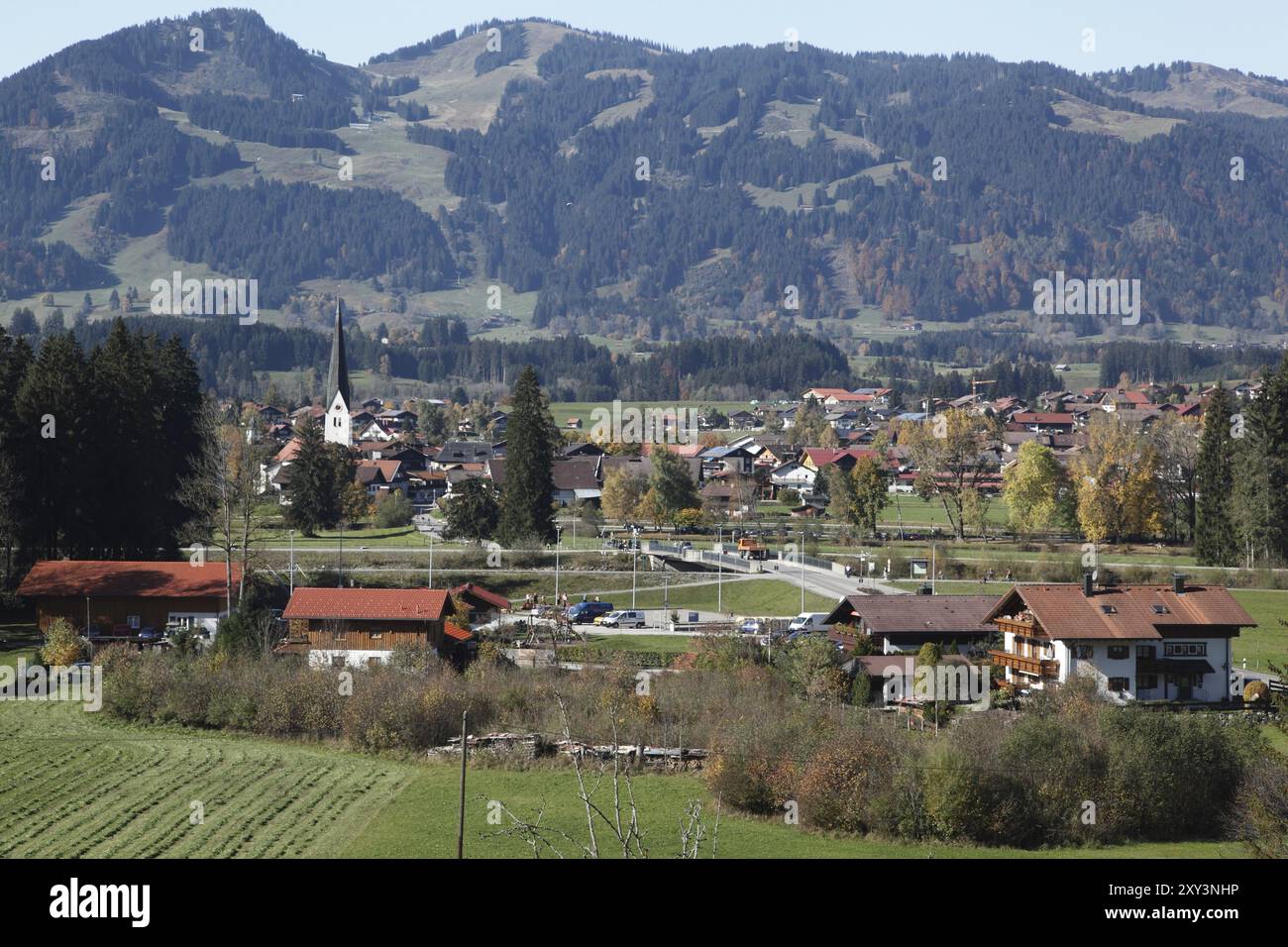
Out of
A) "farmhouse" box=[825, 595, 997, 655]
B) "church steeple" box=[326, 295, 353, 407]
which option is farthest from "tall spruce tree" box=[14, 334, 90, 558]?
"church steeple" box=[326, 295, 353, 407]

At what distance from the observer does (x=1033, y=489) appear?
227 feet

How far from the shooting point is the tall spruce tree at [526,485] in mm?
60812

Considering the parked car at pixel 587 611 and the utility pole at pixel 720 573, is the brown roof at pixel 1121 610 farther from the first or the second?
the parked car at pixel 587 611

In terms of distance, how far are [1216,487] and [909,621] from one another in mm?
23631

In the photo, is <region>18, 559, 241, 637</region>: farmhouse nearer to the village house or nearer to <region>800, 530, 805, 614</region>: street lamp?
the village house

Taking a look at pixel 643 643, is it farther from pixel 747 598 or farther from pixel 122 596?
pixel 122 596

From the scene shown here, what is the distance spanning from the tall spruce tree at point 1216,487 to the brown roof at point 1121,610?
1854 centimetres

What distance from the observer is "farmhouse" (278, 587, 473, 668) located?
39906 millimetres

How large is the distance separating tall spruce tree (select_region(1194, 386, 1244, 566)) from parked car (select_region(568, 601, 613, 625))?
81.1ft

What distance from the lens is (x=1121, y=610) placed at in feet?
128

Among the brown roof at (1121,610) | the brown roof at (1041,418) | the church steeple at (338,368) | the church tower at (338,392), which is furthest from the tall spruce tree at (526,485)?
the brown roof at (1041,418)

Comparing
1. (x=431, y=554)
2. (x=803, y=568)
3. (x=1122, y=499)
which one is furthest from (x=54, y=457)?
(x=1122, y=499)

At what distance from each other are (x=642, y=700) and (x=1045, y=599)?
40.0 feet
